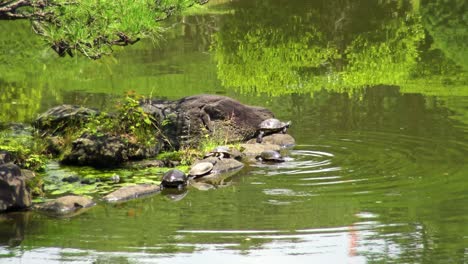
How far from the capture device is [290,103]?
2159 centimetres

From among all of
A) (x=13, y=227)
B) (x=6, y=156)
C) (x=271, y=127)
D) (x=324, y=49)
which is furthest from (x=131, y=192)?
(x=324, y=49)

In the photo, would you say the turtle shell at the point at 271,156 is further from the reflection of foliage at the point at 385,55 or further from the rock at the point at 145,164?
the reflection of foliage at the point at 385,55

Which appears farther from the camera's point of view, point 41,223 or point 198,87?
point 198,87

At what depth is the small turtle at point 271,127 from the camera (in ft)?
59.7

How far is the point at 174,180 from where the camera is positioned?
14680 mm

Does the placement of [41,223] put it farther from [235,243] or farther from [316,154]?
[316,154]

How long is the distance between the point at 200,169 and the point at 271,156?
1.43 m

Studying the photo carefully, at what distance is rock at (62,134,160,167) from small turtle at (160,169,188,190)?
1579 millimetres

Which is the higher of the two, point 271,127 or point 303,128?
point 271,127

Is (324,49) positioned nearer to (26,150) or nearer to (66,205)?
(26,150)

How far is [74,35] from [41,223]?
2939 millimetres

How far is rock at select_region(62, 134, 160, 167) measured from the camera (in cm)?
1605

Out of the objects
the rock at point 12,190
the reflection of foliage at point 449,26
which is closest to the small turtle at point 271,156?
the rock at point 12,190

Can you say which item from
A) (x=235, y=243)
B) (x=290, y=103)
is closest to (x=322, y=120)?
(x=290, y=103)
